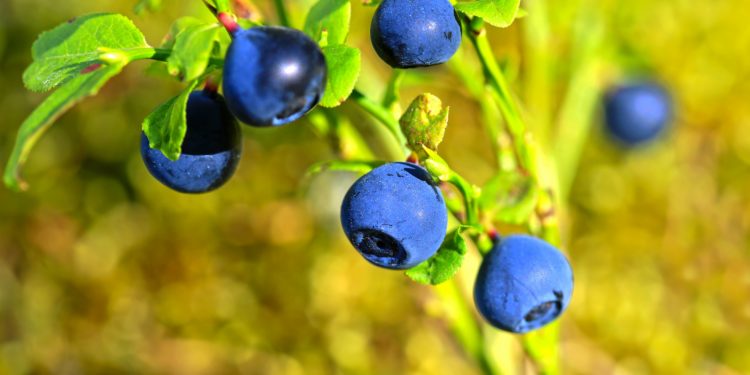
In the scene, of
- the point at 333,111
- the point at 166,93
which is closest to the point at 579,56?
the point at 333,111

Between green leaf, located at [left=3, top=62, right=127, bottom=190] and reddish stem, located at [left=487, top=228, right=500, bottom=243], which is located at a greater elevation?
green leaf, located at [left=3, top=62, right=127, bottom=190]

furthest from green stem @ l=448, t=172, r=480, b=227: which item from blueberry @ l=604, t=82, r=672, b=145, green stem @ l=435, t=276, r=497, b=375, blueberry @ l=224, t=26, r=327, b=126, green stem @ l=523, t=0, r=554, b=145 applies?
blueberry @ l=604, t=82, r=672, b=145

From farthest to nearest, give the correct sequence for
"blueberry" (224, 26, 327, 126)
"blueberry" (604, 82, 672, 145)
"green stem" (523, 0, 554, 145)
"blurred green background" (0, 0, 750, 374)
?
"blueberry" (604, 82, 672, 145), "blurred green background" (0, 0, 750, 374), "green stem" (523, 0, 554, 145), "blueberry" (224, 26, 327, 126)

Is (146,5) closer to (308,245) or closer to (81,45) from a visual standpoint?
(81,45)

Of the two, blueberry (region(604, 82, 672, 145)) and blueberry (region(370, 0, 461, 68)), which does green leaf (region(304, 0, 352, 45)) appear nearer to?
blueberry (region(370, 0, 461, 68))

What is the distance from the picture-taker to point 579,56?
1.86m

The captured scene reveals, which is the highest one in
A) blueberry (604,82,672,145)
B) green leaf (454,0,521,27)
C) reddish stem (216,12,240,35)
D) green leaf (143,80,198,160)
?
reddish stem (216,12,240,35)

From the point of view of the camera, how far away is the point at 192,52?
693 mm

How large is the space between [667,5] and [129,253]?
1.99 metres

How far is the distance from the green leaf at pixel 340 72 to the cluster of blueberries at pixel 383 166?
44mm

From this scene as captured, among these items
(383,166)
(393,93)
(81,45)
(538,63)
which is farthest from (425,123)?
(538,63)

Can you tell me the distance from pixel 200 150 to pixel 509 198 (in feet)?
1.26

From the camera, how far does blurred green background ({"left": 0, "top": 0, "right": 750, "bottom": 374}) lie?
2145mm

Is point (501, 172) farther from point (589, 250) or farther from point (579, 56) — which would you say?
point (589, 250)
